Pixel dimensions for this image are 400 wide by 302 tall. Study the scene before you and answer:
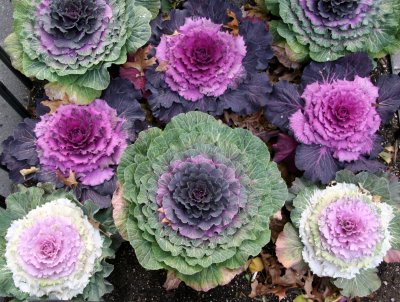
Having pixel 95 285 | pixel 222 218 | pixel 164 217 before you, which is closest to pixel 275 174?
pixel 222 218

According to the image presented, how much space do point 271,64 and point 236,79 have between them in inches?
15.8

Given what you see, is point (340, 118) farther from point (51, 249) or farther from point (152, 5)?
point (51, 249)

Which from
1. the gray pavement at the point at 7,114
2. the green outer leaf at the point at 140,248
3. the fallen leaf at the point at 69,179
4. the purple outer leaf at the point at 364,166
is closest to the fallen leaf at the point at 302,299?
the purple outer leaf at the point at 364,166

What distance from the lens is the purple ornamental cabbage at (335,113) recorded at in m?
1.94

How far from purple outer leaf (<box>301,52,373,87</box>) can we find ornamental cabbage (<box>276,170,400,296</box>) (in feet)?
1.32

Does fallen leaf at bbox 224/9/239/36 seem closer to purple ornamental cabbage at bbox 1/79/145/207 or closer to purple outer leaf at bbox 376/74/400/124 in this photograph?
purple ornamental cabbage at bbox 1/79/145/207

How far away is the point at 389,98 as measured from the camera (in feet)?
6.69

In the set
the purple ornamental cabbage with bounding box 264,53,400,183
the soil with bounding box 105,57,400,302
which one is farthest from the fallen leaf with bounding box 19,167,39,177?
the purple ornamental cabbage with bounding box 264,53,400,183

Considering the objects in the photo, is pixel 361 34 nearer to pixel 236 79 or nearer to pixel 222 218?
pixel 236 79

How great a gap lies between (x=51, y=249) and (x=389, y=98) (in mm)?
1429

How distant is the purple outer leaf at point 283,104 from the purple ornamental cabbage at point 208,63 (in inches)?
1.9

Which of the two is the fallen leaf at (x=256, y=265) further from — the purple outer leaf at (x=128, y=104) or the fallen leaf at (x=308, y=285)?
the purple outer leaf at (x=128, y=104)

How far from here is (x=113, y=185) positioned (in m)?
1.95

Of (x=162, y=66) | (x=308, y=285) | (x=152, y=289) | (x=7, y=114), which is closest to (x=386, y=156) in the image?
(x=308, y=285)
